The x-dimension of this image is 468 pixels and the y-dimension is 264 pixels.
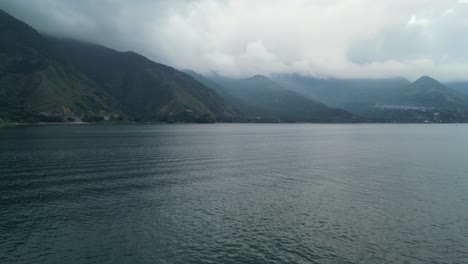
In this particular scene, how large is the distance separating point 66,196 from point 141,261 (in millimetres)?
29425

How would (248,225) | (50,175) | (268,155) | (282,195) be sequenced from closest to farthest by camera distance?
(248,225) < (282,195) < (50,175) < (268,155)

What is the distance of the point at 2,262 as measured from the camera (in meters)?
30.9

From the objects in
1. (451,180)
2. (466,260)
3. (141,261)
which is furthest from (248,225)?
(451,180)

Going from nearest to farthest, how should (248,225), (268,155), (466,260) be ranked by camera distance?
(466,260), (248,225), (268,155)

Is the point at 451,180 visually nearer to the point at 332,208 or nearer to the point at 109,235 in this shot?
the point at 332,208

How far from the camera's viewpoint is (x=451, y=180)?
72.7 m

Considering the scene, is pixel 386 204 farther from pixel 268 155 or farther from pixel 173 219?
pixel 268 155

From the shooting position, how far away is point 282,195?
58.5 metres

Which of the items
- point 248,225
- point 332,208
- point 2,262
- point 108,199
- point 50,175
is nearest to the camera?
point 2,262

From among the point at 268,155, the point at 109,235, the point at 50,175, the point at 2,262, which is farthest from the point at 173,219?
the point at 268,155

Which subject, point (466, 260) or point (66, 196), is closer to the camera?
point (466, 260)

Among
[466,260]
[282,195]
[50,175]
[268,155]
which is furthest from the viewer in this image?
[268,155]

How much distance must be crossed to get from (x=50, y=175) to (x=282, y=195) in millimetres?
51624

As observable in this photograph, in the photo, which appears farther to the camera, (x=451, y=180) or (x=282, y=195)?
(x=451, y=180)
